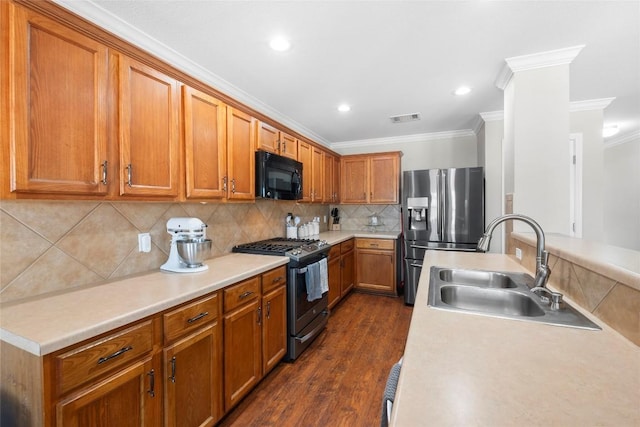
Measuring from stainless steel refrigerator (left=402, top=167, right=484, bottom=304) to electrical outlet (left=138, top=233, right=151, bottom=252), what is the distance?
292cm

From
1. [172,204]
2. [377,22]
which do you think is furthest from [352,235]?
[377,22]

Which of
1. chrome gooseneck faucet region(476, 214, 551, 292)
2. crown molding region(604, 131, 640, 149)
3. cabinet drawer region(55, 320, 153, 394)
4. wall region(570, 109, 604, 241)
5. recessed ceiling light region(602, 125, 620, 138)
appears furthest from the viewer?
crown molding region(604, 131, 640, 149)

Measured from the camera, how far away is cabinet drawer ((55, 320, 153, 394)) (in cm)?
97

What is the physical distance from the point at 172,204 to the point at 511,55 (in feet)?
8.96

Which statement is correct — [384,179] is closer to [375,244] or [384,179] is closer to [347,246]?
[375,244]

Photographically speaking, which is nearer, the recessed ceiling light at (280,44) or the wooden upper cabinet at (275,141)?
the recessed ceiling light at (280,44)

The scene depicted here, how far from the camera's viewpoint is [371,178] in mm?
4379

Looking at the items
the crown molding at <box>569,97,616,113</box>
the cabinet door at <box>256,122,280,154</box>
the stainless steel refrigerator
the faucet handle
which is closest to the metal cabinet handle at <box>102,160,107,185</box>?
the cabinet door at <box>256,122,280,154</box>

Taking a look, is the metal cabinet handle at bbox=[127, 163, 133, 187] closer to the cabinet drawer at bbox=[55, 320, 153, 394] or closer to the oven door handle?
the cabinet drawer at bbox=[55, 320, 153, 394]

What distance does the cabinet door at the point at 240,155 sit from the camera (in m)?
2.22

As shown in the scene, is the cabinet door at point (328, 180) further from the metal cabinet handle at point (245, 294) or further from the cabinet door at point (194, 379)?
the cabinet door at point (194, 379)

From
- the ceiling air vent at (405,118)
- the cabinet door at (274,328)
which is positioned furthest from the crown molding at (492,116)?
the cabinet door at (274,328)

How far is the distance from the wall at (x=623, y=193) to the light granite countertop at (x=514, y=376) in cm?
497

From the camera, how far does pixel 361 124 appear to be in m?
3.79
